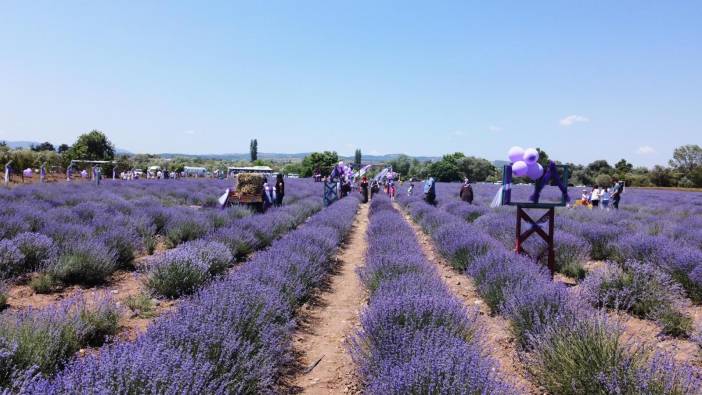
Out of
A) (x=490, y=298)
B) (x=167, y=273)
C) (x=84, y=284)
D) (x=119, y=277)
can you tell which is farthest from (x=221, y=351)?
(x=119, y=277)

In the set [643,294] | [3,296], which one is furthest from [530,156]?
[3,296]

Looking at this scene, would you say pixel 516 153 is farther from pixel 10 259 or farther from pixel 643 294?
pixel 10 259

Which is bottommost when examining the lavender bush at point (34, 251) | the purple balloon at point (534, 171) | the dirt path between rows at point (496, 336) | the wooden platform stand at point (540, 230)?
the dirt path between rows at point (496, 336)

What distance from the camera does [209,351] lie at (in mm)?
2482

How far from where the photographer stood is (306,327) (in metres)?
4.38

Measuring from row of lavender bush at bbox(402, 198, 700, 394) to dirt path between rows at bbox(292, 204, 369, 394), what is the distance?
1.27 m

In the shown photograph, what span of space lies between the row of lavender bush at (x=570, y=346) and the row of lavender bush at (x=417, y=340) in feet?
1.32

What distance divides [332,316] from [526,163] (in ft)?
9.63

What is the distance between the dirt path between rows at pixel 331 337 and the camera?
3.20m

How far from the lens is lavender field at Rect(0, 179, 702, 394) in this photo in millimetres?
2191

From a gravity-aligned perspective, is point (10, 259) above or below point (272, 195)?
below

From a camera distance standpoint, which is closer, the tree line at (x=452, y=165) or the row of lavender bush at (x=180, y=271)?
the row of lavender bush at (x=180, y=271)

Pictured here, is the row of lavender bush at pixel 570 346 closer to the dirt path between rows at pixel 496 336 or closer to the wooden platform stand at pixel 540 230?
the dirt path between rows at pixel 496 336

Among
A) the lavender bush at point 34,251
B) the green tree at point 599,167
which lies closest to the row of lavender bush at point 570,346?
the lavender bush at point 34,251
